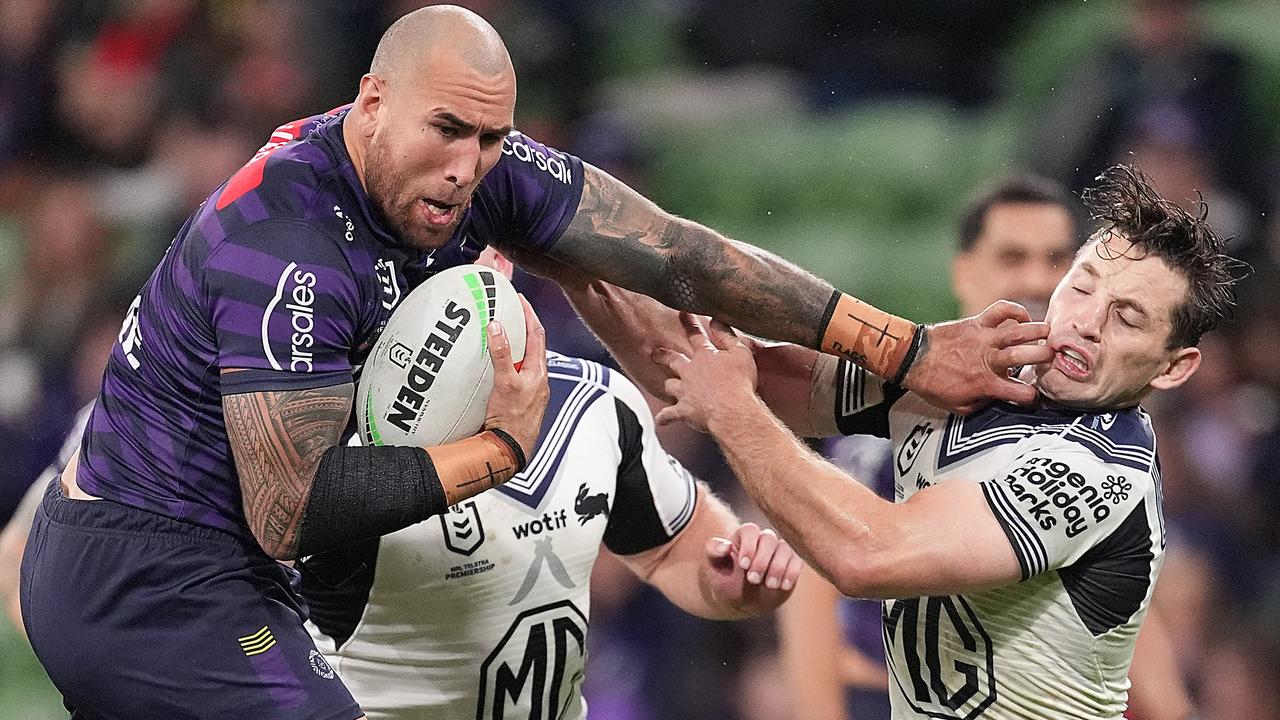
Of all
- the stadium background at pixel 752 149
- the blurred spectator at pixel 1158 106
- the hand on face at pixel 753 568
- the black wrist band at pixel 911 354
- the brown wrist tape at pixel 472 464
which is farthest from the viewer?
the blurred spectator at pixel 1158 106

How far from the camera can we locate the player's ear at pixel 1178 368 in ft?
9.74

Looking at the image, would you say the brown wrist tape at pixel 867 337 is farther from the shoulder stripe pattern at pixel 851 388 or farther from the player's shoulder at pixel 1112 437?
the player's shoulder at pixel 1112 437

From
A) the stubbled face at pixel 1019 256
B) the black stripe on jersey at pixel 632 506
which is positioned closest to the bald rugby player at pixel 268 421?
the black stripe on jersey at pixel 632 506

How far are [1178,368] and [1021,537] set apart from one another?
0.57m

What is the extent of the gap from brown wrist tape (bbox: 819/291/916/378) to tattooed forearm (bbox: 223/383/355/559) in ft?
3.81

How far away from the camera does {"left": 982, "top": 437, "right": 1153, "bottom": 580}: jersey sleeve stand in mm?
2787

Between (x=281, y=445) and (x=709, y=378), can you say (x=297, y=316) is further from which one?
(x=709, y=378)

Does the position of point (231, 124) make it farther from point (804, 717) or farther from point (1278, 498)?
point (1278, 498)

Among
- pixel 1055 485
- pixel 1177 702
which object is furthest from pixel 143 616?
pixel 1177 702

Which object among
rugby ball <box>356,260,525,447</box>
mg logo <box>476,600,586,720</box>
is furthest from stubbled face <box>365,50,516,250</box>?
mg logo <box>476,600,586,720</box>

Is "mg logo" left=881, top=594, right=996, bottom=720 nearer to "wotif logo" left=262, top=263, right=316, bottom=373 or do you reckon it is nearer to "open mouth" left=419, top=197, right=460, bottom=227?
"open mouth" left=419, top=197, right=460, bottom=227

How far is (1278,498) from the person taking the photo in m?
5.46

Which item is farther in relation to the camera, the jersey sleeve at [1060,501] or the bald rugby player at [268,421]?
the jersey sleeve at [1060,501]

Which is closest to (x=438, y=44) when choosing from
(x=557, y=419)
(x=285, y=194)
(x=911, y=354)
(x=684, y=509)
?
(x=285, y=194)
